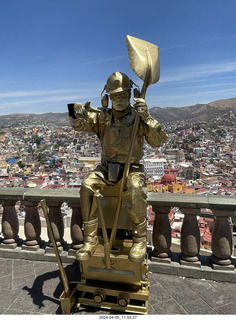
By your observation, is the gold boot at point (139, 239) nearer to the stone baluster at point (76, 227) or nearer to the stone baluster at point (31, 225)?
the stone baluster at point (76, 227)

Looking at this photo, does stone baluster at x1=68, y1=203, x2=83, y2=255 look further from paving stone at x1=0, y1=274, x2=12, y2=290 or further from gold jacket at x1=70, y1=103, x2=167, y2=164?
gold jacket at x1=70, y1=103, x2=167, y2=164

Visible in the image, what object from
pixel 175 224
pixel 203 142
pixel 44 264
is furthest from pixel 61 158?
pixel 44 264

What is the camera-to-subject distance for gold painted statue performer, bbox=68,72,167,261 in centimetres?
284

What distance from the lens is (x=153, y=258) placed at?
3797mm

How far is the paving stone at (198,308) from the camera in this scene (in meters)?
2.94

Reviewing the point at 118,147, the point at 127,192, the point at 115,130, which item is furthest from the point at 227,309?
the point at 115,130

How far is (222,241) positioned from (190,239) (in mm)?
412

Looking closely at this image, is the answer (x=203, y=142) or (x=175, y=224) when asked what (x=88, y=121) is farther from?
(x=203, y=142)

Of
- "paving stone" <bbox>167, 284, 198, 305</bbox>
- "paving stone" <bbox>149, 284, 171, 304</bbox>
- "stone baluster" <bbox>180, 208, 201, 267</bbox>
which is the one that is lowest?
"paving stone" <bbox>167, 284, 198, 305</bbox>

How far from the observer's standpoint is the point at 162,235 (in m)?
3.75

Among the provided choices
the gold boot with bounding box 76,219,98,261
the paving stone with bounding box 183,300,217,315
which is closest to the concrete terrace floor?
the paving stone with bounding box 183,300,217,315

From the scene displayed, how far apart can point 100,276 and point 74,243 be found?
46.6 inches

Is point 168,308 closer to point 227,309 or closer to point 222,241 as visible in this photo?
point 227,309

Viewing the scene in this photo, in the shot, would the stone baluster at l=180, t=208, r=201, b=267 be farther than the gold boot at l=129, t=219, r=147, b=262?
Yes
